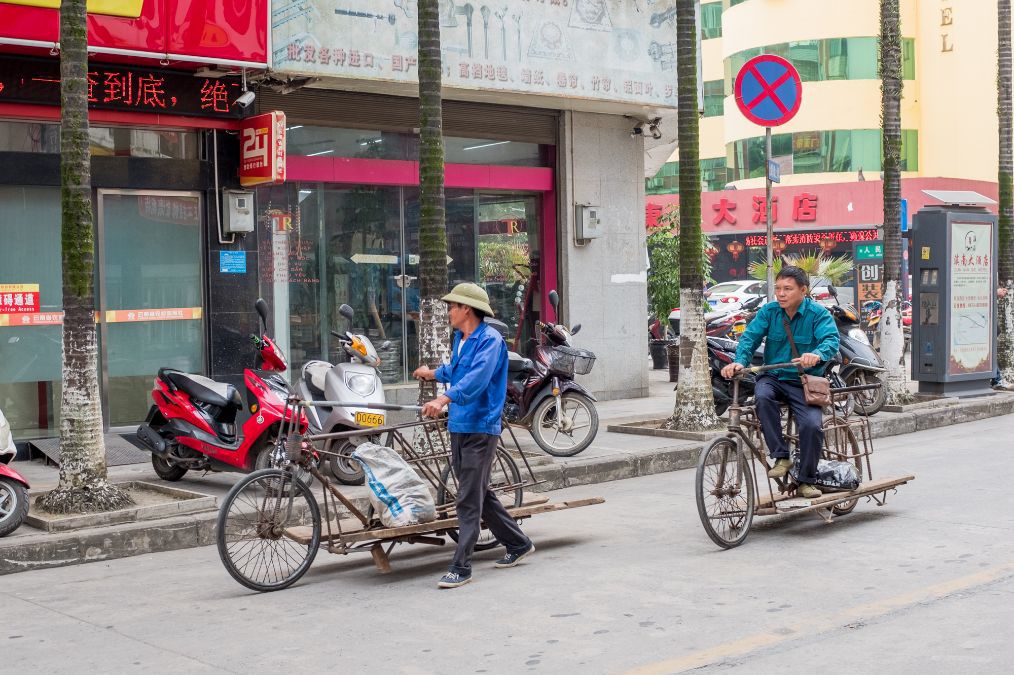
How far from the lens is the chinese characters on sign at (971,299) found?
1545 centimetres

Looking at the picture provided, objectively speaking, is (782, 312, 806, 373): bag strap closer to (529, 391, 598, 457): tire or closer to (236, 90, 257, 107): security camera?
(529, 391, 598, 457): tire

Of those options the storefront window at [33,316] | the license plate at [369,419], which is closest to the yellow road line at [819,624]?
the license plate at [369,419]

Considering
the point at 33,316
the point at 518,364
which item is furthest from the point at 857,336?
the point at 33,316

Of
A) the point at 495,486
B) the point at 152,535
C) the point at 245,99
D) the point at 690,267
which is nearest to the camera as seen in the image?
the point at 495,486

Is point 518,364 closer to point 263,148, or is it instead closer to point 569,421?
point 569,421

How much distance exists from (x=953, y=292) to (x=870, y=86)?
29.3 meters

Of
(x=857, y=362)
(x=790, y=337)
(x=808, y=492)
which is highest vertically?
(x=790, y=337)

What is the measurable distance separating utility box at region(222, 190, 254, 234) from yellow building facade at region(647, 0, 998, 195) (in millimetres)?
32964

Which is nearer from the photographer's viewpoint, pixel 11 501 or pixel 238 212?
pixel 11 501

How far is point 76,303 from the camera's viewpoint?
8.52 metres

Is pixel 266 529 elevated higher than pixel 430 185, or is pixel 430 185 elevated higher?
pixel 430 185

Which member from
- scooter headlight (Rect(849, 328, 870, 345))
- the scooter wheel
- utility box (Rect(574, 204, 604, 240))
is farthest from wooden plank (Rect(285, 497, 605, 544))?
utility box (Rect(574, 204, 604, 240))

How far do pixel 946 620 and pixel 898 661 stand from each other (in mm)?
771

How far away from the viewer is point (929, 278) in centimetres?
1557
